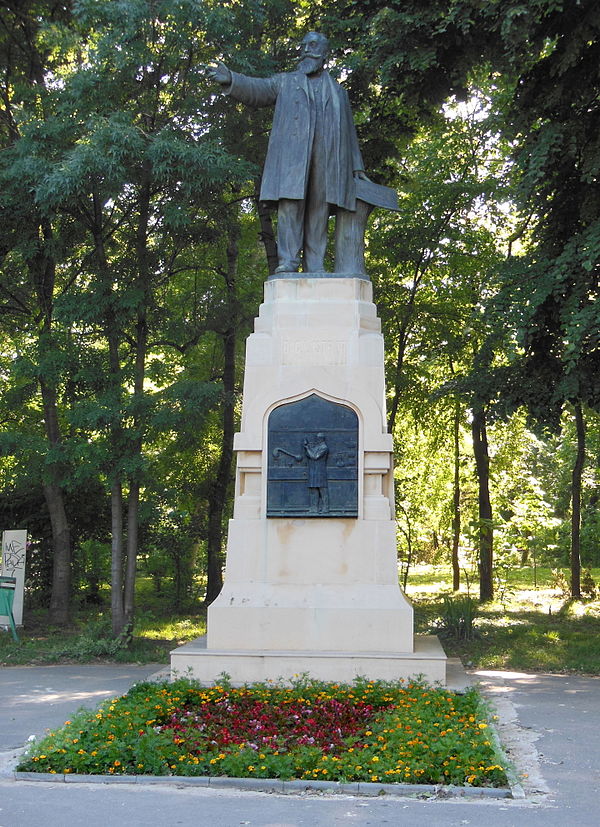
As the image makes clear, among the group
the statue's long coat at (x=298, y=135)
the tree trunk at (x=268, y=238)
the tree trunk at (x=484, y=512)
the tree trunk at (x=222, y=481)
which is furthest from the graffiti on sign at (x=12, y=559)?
the tree trunk at (x=484, y=512)

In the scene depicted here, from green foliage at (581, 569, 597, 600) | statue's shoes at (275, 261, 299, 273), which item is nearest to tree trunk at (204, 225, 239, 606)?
statue's shoes at (275, 261, 299, 273)

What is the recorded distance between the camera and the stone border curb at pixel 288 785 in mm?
5715

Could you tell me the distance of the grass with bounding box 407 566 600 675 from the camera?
1225cm

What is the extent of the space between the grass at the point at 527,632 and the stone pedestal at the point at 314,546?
3.33m

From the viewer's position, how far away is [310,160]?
1017 centimetres

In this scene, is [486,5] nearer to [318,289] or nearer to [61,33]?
[318,289]

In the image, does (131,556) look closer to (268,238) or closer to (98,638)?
(98,638)

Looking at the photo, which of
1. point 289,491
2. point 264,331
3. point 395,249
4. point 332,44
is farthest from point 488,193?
point 289,491

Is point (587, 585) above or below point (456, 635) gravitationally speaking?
above

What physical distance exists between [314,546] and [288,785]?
3.57 metres

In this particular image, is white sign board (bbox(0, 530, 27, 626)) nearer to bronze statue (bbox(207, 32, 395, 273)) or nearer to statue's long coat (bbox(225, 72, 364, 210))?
bronze statue (bbox(207, 32, 395, 273))

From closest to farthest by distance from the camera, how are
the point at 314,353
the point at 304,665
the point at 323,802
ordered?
the point at 323,802 < the point at 304,665 < the point at 314,353

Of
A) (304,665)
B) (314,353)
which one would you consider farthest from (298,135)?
(304,665)

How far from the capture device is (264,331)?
32.2 feet
